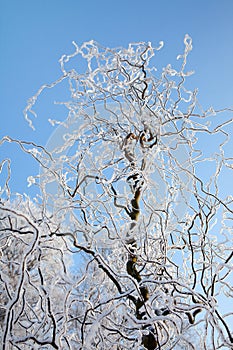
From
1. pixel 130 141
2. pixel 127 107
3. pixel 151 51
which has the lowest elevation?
pixel 130 141

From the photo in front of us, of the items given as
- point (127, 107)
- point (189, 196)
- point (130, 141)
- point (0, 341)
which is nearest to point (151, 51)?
point (127, 107)

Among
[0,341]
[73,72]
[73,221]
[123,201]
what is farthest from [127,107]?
[0,341]

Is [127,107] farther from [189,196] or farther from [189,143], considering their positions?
[189,196]

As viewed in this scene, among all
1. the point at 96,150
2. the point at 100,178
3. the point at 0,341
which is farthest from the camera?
the point at 96,150

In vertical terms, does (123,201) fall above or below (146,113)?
below

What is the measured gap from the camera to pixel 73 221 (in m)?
1.38

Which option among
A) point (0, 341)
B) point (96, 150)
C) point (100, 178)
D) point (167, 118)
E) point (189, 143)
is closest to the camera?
point (0, 341)

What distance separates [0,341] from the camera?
32.5 inches

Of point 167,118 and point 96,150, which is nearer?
point 167,118

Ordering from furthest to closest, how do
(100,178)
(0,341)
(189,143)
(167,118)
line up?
(167,118) < (189,143) < (100,178) < (0,341)

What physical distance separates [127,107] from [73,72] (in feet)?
0.88

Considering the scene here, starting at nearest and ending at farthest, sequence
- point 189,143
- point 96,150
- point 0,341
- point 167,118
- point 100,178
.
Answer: point 0,341
point 100,178
point 189,143
point 167,118
point 96,150

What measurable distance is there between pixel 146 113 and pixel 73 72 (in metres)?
0.36

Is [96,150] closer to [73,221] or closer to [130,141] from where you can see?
[130,141]
